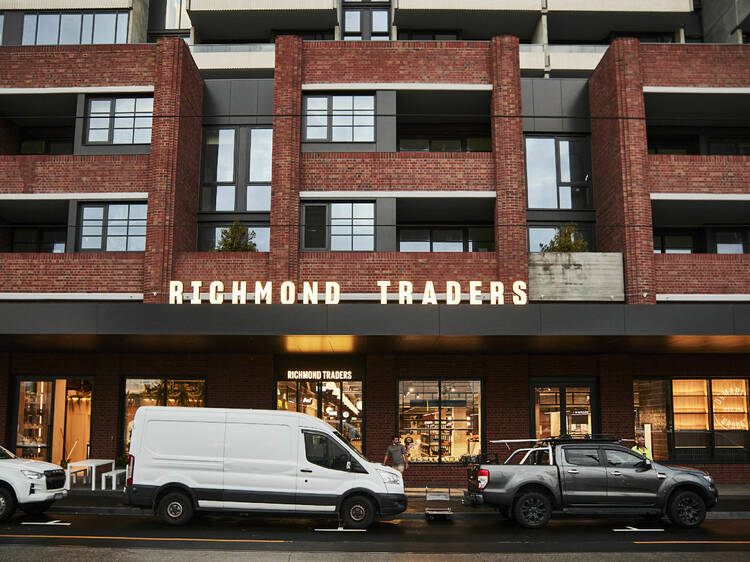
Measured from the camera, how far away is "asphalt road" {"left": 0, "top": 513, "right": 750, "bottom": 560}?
490 inches

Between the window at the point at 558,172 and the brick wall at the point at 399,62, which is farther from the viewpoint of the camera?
the window at the point at 558,172

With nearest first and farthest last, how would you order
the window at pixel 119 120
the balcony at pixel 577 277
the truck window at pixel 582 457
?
the truck window at pixel 582 457 < the balcony at pixel 577 277 < the window at pixel 119 120

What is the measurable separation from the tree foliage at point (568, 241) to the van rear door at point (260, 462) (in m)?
11.9

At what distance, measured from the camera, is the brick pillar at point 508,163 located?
2292cm

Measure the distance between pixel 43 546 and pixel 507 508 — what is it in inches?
348

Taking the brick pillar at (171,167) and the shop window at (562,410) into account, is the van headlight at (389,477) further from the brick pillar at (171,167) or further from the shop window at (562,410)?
the brick pillar at (171,167)

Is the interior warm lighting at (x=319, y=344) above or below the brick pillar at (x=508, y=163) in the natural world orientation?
below

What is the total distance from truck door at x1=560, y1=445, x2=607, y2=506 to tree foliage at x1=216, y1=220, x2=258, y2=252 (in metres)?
12.5

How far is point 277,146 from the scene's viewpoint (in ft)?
77.4

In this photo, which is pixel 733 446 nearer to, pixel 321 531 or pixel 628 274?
pixel 628 274

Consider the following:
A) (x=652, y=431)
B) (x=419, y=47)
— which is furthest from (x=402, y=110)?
(x=652, y=431)

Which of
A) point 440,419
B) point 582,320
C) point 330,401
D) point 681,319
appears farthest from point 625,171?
point 330,401

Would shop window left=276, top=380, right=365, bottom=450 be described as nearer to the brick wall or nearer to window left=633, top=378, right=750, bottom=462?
window left=633, top=378, right=750, bottom=462

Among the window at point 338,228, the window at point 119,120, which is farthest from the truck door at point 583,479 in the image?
the window at point 119,120
